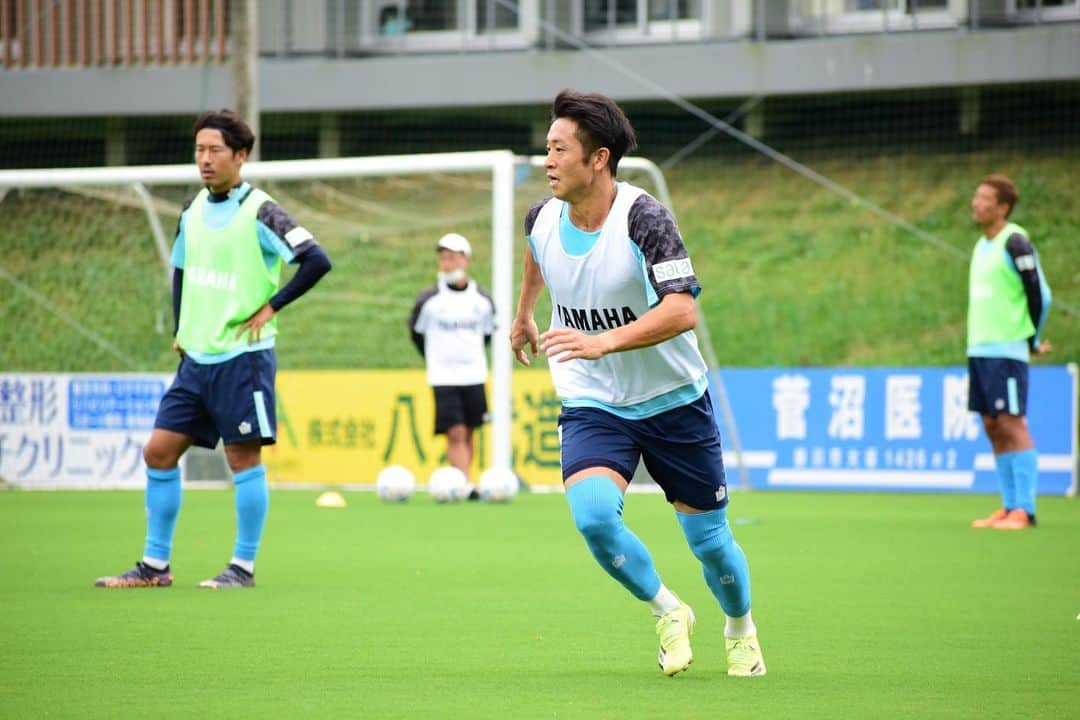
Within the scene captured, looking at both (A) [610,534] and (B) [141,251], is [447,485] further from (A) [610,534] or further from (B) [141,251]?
(A) [610,534]

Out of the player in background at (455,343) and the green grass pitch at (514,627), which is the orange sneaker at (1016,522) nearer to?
the green grass pitch at (514,627)

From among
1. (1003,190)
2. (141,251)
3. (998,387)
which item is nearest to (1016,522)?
(998,387)

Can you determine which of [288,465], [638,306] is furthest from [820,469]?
[638,306]

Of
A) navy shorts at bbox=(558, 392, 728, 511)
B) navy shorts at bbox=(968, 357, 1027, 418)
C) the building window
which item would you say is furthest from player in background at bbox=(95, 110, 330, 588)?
the building window

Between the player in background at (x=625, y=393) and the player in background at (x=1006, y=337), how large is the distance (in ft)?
23.1

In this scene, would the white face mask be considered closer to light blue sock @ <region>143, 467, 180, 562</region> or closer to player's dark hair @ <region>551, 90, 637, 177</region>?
light blue sock @ <region>143, 467, 180, 562</region>

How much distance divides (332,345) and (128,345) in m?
2.30

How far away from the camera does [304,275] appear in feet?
28.6

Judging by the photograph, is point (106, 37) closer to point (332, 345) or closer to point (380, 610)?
point (332, 345)

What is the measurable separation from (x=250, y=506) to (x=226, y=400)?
0.58 m

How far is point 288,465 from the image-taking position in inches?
720

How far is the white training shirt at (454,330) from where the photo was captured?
51.4 feet

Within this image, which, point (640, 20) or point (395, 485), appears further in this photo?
point (640, 20)

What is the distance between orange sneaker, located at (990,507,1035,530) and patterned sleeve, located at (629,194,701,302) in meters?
7.61
